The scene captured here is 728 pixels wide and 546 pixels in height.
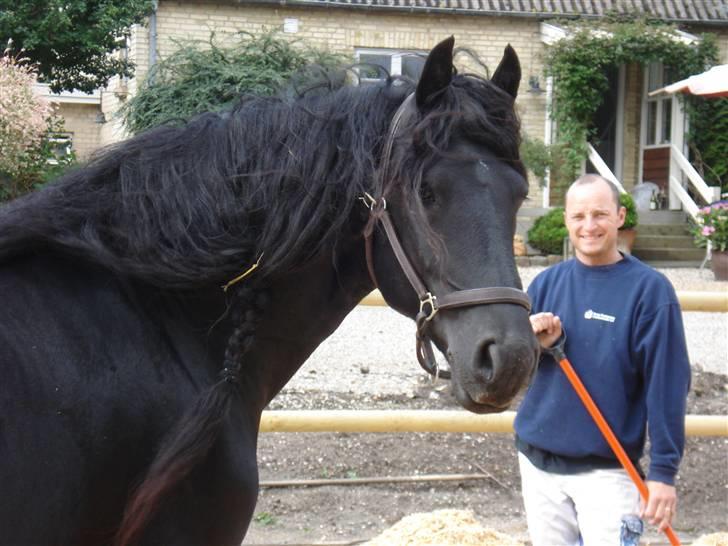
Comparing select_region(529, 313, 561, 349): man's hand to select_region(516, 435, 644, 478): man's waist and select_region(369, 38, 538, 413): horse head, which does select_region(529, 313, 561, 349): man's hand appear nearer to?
select_region(516, 435, 644, 478): man's waist

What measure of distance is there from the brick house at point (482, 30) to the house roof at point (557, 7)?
2cm

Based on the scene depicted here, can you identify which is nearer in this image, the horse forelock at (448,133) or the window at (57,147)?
the horse forelock at (448,133)

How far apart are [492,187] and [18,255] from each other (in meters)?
1.13

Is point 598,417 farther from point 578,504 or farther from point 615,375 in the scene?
point 578,504

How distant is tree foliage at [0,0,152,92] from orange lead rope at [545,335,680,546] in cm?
1122

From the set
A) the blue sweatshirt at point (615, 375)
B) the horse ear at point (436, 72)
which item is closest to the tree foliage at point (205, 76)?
the blue sweatshirt at point (615, 375)

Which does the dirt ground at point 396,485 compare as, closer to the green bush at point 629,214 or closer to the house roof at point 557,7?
the green bush at point 629,214

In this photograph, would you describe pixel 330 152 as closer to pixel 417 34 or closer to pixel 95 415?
pixel 95 415

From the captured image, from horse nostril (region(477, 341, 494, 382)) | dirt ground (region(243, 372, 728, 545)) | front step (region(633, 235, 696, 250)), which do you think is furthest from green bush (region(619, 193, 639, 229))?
horse nostril (region(477, 341, 494, 382))

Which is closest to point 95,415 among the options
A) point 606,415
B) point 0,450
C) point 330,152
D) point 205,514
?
point 0,450

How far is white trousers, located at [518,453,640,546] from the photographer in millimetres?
3143

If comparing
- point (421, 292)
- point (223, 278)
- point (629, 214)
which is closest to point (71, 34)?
point (629, 214)

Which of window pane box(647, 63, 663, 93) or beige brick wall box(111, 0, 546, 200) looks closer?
beige brick wall box(111, 0, 546, 200)

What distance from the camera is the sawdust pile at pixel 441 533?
14.2 feet
